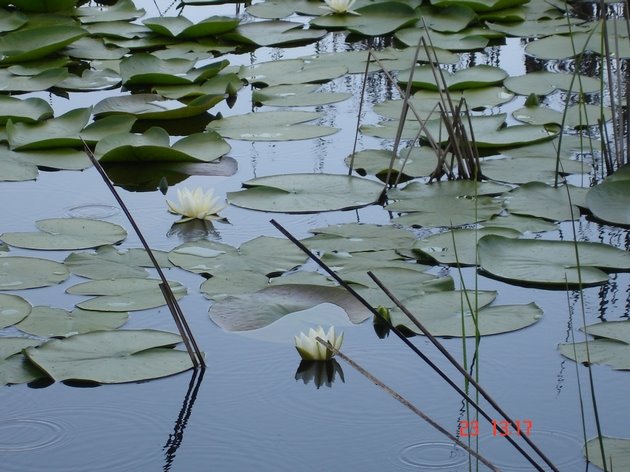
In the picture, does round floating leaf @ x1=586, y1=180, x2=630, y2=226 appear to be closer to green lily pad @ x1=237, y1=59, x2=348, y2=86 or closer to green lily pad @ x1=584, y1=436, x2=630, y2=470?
green lily pad @ x1=584, y1=436, x2=630, y2=470

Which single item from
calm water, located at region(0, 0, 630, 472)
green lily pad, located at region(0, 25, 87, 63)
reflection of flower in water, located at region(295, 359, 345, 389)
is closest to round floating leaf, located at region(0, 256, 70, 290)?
calm water, located at region(0, 0, 630, 472)

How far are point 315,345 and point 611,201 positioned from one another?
1.14 metres

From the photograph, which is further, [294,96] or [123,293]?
[294,96]

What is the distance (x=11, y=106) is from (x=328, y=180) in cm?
136

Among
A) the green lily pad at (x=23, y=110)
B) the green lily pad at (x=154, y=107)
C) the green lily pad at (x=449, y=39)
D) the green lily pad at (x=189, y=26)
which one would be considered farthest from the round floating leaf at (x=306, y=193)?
the green lily pad at (x=189, y=26)

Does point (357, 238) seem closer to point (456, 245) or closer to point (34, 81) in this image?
point (456, 245)

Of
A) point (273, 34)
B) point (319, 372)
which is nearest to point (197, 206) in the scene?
point (319, 372)

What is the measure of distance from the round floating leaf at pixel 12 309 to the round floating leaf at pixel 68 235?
1.04 ft

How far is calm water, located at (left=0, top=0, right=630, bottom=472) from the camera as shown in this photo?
163 centimetres

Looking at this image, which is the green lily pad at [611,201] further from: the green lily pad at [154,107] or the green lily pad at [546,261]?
the green lily pad at [154,107]

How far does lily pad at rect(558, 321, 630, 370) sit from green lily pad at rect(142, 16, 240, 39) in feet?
9.71

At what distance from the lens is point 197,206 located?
8.89ft

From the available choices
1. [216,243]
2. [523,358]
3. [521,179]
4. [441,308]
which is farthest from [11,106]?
[523,358]

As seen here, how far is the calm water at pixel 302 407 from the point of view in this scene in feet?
5.34
